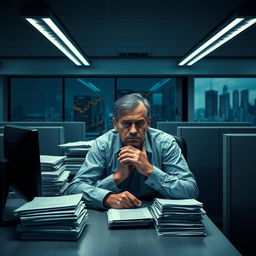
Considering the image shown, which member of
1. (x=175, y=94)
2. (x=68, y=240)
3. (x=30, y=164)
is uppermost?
(x=175, y=94)

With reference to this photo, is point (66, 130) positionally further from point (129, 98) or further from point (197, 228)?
point (197, 228)

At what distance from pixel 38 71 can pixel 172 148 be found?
6065 millimetres

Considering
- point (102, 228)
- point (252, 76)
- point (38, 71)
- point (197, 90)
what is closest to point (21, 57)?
point (38, 71)

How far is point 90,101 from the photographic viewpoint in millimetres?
7867

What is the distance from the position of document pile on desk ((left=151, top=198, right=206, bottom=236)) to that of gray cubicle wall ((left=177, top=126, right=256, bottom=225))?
223 cm

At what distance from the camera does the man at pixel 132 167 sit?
1.55 metres

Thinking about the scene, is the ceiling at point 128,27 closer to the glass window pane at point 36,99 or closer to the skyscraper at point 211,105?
the glass window pane at point 36,99

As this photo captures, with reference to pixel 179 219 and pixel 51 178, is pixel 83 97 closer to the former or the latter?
pixel 51 178

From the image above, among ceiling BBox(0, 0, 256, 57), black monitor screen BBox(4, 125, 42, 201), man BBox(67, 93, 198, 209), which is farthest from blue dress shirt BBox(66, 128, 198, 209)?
ceiling BBox(0, 0, 256, 57)

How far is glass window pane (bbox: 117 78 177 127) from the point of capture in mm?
7581

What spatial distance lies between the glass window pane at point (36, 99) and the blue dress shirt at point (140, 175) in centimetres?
593

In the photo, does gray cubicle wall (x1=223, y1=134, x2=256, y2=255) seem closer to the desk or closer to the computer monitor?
the desk

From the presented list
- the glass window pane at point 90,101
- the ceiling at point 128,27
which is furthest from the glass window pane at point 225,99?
the glass window pane at point 90,101

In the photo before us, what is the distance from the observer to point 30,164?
137 centimetres
